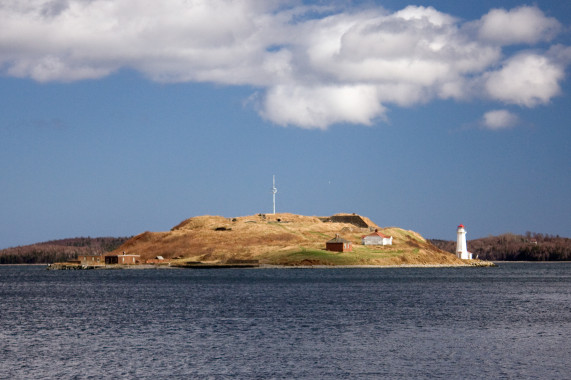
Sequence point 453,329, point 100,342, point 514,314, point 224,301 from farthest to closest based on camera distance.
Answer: point 224,301, point 514,314, point 453,329, point 100,342

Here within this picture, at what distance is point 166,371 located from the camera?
44.9 meters

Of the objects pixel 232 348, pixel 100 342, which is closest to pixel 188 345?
pixel 232 348

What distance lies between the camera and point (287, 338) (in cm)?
5897

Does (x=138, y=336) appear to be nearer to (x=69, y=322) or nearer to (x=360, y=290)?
(x=69, y=322)

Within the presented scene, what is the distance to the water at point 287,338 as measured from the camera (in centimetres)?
4512

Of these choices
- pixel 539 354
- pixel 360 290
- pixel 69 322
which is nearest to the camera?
pixel 539 354

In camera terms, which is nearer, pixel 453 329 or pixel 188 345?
pixel 188 345

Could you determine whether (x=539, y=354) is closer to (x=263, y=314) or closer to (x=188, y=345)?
(x=188, y=345)

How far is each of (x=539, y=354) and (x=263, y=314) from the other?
1360 inches

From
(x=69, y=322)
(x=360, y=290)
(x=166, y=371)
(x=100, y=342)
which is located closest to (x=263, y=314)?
(x=69, y=322)

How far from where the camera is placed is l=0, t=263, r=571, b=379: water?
148ft

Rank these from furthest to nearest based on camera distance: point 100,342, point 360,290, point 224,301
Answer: point 360,290 < point 224,301 < point 100,342

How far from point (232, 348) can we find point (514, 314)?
37536mm

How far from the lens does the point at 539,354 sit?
5031 cm
